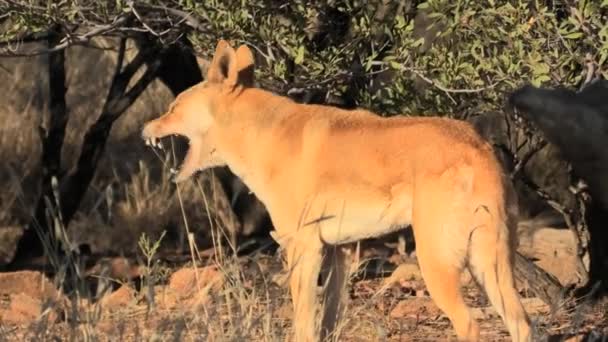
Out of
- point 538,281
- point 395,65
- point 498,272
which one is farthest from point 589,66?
point 538,281

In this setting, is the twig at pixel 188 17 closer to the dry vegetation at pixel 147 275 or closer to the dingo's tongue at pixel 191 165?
the dingo's tongue at pixel 191 165

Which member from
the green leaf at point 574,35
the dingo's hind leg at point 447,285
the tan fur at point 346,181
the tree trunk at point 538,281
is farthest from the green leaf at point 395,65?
the tree trunk at point 538,281

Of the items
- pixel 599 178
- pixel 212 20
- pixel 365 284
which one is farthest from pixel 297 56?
pixel 599 178

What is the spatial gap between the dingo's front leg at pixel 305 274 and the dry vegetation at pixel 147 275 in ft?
0.35

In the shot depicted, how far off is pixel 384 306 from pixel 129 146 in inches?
324

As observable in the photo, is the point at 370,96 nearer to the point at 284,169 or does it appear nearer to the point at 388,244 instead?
the point at 284,169

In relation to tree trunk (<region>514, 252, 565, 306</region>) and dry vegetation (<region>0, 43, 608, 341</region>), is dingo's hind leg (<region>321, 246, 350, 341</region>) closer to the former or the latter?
dry vegetation (<region>0, 43, 608, 341</region>)

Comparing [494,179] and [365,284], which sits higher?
[494,179]

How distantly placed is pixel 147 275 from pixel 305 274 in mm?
2730

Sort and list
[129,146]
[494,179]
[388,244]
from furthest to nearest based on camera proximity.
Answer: [129,146]
[388,244]
[494,179]

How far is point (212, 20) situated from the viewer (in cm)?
905

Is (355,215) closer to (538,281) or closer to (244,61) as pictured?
(244,61)

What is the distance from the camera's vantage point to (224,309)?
7902 mm

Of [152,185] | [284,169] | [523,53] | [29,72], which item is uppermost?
[523,53]
